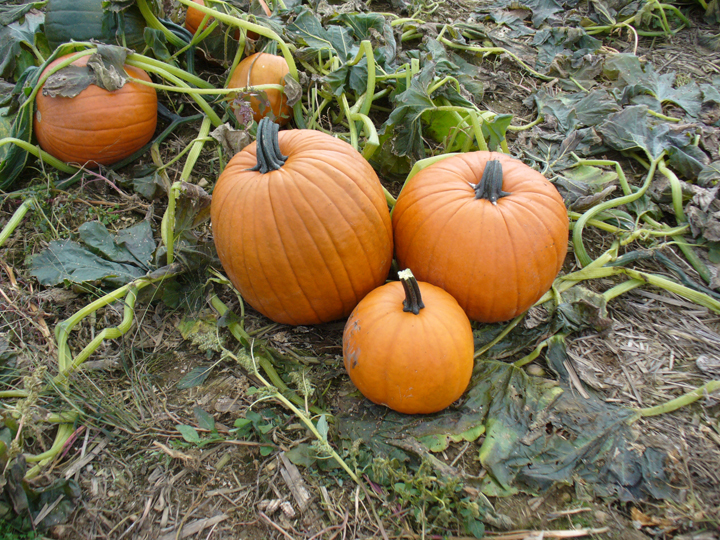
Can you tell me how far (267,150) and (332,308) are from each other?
0.73m

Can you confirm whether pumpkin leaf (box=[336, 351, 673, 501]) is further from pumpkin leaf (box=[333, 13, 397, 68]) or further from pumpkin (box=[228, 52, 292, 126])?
pumpkin leaf (box=[333, 13, 397, 68])

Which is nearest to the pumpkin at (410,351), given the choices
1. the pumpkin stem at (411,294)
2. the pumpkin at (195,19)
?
the pumpkin stem at (411,294)

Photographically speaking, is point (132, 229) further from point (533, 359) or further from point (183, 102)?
point (533, 359)

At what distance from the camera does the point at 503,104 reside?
132 inches

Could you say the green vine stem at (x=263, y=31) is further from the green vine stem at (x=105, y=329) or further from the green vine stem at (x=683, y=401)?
the green vine stem at (x=683, y=401)

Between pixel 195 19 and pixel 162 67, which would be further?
pixel 195 19

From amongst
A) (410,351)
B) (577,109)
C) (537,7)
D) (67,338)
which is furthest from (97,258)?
(537,7)

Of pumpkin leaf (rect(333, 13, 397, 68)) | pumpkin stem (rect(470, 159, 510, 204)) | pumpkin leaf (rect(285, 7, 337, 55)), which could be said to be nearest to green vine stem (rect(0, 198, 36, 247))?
pumpkin leaf (rect(285, 7, 337, 55))

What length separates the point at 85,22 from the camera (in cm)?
267

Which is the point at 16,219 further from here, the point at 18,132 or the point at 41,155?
the point at 18,132

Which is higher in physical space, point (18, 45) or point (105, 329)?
point (18, 45)

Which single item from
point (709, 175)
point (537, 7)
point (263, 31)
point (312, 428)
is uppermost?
point (263, 31)

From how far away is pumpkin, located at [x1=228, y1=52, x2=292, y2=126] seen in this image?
271 centimetres

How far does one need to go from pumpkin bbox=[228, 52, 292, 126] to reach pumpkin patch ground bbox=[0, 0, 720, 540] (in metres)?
0.03
